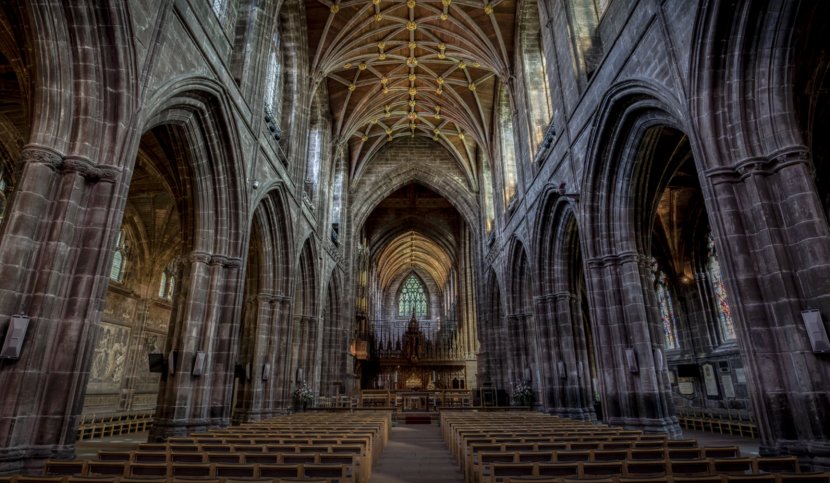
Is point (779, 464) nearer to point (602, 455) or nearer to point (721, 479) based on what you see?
point (602, 455)

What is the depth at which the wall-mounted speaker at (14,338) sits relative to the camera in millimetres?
5602

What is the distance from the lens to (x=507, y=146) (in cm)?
2239

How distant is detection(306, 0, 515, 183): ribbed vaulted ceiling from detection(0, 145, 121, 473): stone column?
47.8 ft

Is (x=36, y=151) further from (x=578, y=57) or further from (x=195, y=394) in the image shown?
(x=578, y=57)

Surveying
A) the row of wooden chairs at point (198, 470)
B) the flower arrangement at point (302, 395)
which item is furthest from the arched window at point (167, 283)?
the row of wooden chairs at point (198, 470)

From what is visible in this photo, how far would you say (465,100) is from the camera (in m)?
24.4

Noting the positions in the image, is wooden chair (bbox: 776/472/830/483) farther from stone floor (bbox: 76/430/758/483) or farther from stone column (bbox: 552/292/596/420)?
stone column (bbox: 552/292/596/420)

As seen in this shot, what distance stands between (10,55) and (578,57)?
13.6 meters

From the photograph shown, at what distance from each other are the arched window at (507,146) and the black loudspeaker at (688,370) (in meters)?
10.2

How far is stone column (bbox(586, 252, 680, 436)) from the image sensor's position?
9.80 m

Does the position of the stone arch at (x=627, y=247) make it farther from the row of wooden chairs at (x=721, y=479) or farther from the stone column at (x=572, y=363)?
the row of wooden chairs at (x=721, y=479)

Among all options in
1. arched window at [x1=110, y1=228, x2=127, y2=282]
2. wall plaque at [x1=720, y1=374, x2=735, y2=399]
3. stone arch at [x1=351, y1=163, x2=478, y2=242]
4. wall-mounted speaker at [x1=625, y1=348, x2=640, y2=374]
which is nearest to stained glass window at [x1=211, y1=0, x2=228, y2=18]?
arched window at [x1=110, y1=228, x2=127, y2=282]

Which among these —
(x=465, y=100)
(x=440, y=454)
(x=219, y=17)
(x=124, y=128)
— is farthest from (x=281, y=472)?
(x=465, y=100)

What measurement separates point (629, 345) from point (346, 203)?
2021 cm
